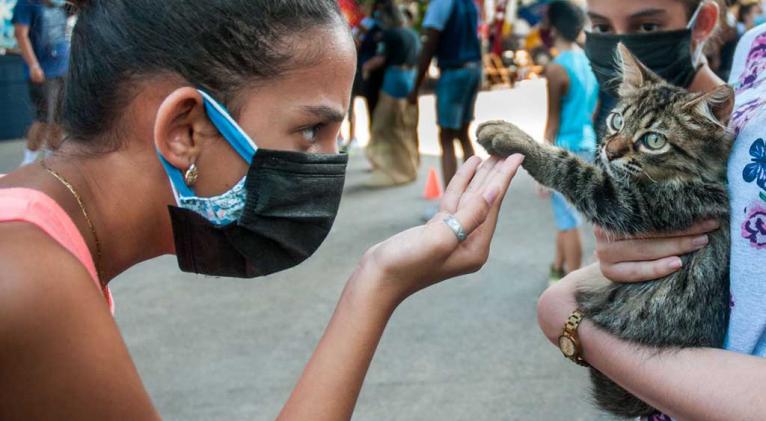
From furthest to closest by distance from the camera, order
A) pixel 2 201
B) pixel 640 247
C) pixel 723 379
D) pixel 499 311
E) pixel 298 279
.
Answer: pixel 298 279
pixel 499 311
pixel 640 247
pixel 723 379
pixel 2 201

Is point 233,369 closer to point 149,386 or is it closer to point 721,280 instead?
point 149,386

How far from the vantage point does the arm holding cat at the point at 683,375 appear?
4.79 ft

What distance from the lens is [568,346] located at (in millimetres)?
1911

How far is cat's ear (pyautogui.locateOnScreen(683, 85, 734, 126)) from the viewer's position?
6.01 feet

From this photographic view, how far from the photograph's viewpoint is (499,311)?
5.39 metres

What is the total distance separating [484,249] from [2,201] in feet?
3.35

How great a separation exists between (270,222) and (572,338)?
0.82m

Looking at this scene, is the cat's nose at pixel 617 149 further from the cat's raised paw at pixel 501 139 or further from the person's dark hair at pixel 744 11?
the person's dark hair at pixel 744 11

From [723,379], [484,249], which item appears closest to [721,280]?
[723,379]

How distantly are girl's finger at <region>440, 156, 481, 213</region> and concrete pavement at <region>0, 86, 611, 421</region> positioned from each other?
2387 mm

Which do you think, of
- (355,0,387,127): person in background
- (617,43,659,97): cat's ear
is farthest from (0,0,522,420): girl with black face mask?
(355,0,387,127): person in background

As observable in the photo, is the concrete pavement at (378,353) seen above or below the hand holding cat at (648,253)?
below

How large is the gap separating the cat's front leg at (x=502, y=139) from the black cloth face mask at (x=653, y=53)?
21.0 inches

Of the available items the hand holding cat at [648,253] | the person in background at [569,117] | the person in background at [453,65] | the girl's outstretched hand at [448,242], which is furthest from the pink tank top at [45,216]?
the person in background at [453,65]
